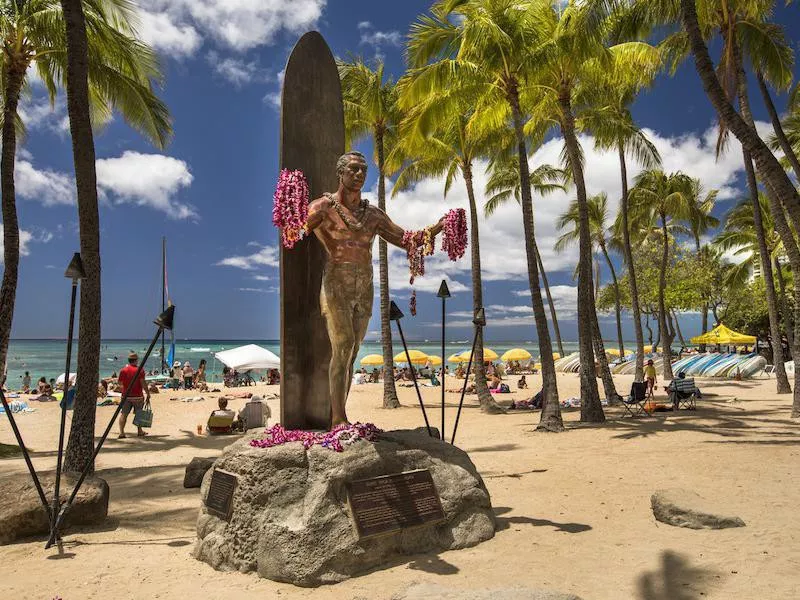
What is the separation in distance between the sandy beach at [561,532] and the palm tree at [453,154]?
17.4 feet

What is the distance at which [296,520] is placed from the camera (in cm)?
408

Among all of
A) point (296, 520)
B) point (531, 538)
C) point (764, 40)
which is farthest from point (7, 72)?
point (764, 40)

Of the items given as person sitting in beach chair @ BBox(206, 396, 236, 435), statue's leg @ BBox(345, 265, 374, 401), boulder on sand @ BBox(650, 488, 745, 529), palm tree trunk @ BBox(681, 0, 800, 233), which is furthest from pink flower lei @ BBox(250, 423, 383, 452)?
person sitting in beach chair @ BBox(206, 396, 236, 435)

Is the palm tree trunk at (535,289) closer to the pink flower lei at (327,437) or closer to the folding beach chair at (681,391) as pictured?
the folding beach chair at (681,391)

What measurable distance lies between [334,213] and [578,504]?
157 inches

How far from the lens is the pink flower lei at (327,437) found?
4516 millimetres

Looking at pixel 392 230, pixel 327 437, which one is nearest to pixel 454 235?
pixel 392 230

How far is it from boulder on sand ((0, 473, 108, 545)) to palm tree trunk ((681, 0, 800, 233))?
9440 millimetres

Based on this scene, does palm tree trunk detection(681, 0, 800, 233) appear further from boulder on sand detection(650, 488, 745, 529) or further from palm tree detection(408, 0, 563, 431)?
boulder on sand detection(650, 488, 745, 529)

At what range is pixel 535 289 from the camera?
11945mm

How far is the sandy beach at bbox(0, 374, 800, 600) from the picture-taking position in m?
3.79

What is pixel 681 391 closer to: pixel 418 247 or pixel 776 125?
pixel 776 125

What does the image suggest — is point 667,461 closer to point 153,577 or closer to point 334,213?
point 334,213

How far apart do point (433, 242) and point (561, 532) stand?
9.69ft
